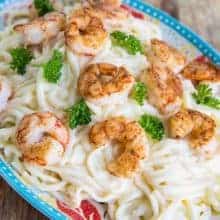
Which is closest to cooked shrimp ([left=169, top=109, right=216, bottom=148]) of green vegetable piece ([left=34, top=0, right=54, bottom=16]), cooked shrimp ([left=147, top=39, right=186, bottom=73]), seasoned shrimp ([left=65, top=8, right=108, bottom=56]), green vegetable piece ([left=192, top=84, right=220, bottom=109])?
green vegetable piece ([left=192, top=84, right=220, bottom=109])

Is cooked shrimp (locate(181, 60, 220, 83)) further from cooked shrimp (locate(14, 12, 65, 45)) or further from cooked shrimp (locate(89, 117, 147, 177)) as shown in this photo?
cooked shrimp (locate(14, 12, 65, 45))

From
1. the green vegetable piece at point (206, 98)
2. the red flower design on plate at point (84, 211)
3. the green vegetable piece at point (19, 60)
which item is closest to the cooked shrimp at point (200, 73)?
the green vegetable piece at point (206, 98)

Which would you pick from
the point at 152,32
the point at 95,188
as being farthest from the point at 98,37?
the point at 95,188

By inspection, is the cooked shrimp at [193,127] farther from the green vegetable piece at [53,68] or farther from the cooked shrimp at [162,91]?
the green vegetable piece at [53,68]

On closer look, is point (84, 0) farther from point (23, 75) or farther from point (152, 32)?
point (23, 75)

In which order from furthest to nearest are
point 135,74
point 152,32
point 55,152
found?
1. point 152,32
2. point 135,74
3. point 55,152

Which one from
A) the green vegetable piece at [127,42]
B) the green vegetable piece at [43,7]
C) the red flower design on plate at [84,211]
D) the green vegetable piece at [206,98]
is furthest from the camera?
the green vegetable piece at [43,7]
